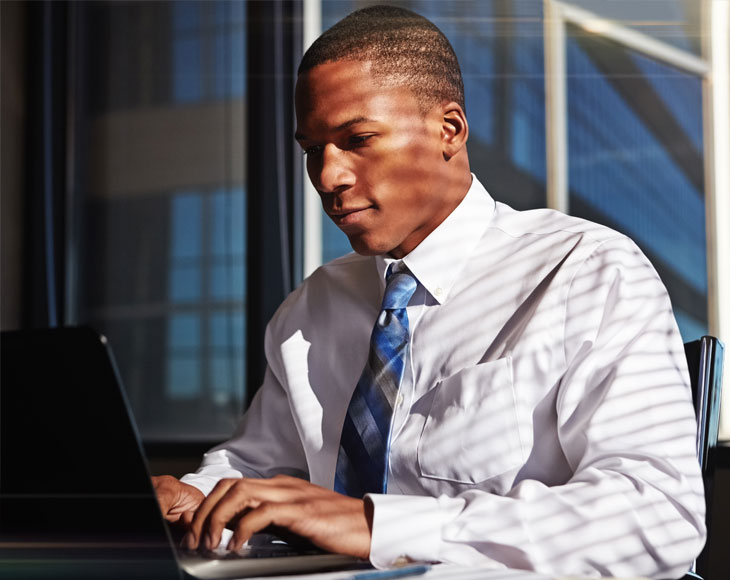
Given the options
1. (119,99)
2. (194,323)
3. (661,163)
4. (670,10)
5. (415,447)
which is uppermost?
(670,10)

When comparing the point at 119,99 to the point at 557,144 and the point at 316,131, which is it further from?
the point at 316,131

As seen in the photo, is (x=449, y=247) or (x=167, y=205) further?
(x=167, y=205)

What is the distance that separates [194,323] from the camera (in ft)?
9.84

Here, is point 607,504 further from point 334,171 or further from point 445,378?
point 334,171

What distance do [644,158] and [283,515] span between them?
220 centimetres

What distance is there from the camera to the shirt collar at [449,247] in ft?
3.66

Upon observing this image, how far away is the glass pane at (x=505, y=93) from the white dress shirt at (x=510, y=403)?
148cm

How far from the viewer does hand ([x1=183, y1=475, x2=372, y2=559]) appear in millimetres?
685

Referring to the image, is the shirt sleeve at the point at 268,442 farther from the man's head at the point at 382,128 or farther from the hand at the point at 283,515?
the hand at the point at 283,515

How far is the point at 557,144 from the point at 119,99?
5.83 feet

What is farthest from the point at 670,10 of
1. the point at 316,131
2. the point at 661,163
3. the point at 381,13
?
the point at 316,131

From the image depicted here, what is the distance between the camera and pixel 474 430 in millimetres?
966

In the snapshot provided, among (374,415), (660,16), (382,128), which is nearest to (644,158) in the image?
(660,16)

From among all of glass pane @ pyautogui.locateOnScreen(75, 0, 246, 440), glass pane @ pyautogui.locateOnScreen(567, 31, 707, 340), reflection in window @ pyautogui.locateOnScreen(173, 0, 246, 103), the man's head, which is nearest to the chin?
the man's head
